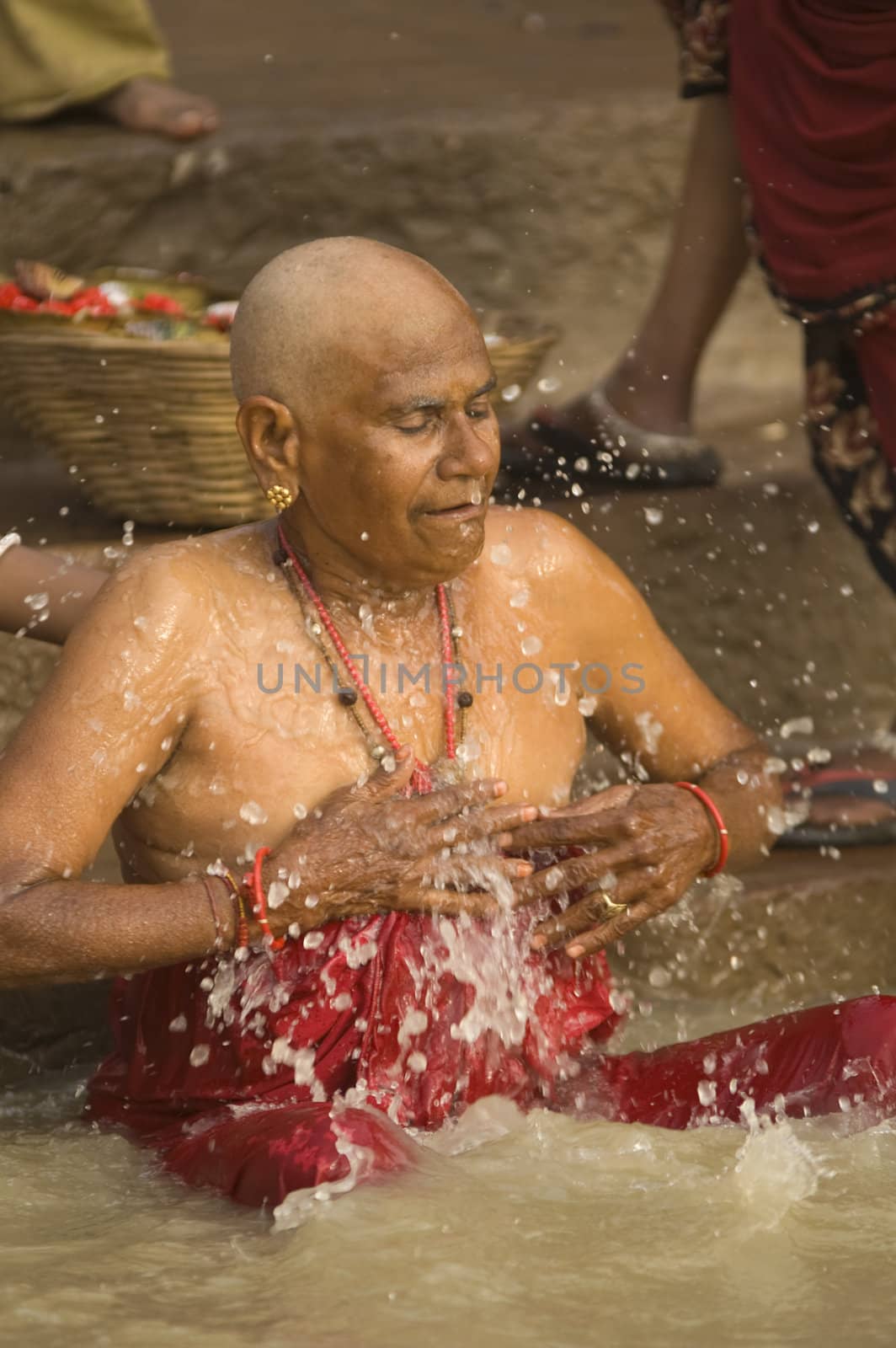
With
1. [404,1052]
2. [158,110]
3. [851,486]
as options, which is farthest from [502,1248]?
[158,110]

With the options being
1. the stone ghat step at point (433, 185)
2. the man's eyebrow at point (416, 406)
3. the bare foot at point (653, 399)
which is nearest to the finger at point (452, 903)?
the man's eyebrow at point (416, 406)

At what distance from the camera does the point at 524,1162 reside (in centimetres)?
301

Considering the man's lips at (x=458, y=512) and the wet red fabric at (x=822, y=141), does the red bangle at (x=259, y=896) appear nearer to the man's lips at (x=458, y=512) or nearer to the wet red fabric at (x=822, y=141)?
the man's lips at (x=458, y=512)

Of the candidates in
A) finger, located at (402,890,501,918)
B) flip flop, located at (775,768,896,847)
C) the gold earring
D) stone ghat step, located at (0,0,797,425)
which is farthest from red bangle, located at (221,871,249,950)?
stone ghat step, located at (0,0,797,425)

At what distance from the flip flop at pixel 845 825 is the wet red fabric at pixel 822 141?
0.99 m

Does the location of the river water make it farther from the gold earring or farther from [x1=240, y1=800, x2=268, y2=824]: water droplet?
the gold earring

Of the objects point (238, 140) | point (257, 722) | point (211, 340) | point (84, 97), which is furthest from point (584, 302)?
point (257, 722)

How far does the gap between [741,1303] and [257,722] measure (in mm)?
1098

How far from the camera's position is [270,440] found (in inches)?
121

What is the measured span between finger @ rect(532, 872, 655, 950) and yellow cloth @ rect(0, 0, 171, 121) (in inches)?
136

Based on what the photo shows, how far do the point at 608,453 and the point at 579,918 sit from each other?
1.97 meters

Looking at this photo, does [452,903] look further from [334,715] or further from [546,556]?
[546,556]

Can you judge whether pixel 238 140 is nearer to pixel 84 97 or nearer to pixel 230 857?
pixel 84 97

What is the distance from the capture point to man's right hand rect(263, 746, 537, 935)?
296 cm
